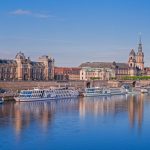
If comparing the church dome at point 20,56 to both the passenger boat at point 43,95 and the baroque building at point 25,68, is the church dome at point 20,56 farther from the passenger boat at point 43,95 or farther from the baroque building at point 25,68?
the passenger boat at point 43,95

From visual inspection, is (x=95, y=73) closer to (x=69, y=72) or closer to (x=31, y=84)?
(x=69, y=72)

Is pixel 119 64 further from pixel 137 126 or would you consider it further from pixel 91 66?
pixel 137 126

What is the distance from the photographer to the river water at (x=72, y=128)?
22.6 m

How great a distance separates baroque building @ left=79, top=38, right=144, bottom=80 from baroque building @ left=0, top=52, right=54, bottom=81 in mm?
18808

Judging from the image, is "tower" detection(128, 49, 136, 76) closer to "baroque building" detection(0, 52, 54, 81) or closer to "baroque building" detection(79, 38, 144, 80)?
"baroque building" detection(79, 38, 144, 80)

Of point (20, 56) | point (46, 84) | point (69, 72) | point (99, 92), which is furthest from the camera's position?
point (69, 72)

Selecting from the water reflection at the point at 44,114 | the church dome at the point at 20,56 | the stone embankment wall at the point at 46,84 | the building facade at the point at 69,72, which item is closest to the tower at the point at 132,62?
the building facade at the point at 69,72

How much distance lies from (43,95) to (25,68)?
20988 mm

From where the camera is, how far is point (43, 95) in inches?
1837

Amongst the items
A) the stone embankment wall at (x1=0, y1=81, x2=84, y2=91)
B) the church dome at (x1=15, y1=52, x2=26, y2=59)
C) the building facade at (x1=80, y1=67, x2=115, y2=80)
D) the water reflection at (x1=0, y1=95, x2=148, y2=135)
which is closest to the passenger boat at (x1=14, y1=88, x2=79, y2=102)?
the water reflection at (x1=0, y1=95, x2=148, y2=135)

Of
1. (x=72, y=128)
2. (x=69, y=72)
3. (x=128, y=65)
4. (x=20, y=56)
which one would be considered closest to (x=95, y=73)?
(x=69, y=72)

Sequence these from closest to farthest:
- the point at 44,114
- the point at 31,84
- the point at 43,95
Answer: the point at 44,114, the point at 43,95, the point at 31,84

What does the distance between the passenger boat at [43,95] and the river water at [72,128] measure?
6.06 m

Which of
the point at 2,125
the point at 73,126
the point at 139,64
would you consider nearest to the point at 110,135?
the point at 73,126
